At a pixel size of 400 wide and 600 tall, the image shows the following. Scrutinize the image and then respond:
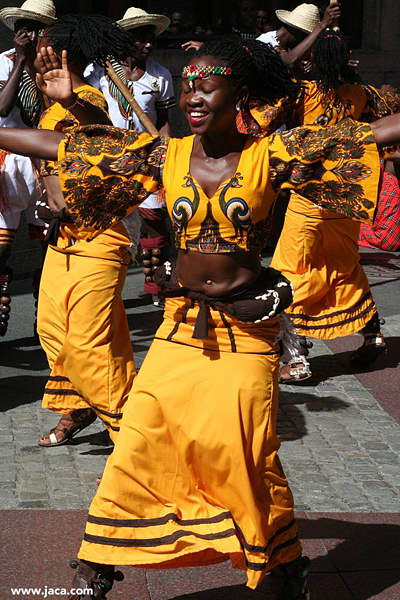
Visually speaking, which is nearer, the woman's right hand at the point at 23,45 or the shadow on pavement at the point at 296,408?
the shadow on pavement at the point at 296,408

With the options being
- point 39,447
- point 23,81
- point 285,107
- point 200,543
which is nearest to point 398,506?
point 200,543

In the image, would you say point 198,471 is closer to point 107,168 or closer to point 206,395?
point 206,395

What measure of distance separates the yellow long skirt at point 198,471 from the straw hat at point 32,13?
417 centimetres

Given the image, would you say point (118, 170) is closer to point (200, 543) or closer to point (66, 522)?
point (200, 543)

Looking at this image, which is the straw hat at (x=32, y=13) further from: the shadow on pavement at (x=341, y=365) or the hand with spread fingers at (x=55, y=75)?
the hand with spread fingers at (x=55, y=75)

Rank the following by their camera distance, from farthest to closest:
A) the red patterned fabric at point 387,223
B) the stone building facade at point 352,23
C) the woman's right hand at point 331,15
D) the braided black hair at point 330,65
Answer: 1. the stone building facade at point 352,23
2. the red patterned fabric at point 387,223
3. the woman's right hand at point 331,15
4. the braided black hair at point 330,65

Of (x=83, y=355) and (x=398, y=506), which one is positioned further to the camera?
(x=83, y=355)

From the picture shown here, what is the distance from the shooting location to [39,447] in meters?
5.63

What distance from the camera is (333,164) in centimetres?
372

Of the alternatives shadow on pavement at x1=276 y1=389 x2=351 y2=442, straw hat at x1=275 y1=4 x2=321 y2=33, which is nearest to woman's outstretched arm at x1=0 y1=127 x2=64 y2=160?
shadow on pavement at x1=276 y1=389 x2=351 y2=442

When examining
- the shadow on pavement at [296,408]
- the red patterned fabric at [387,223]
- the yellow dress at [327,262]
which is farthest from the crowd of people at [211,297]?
A: the red patterned fabric at [387,223]

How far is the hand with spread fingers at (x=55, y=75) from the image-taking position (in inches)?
160

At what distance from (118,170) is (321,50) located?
3.36 metres

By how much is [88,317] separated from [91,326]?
49 mm
